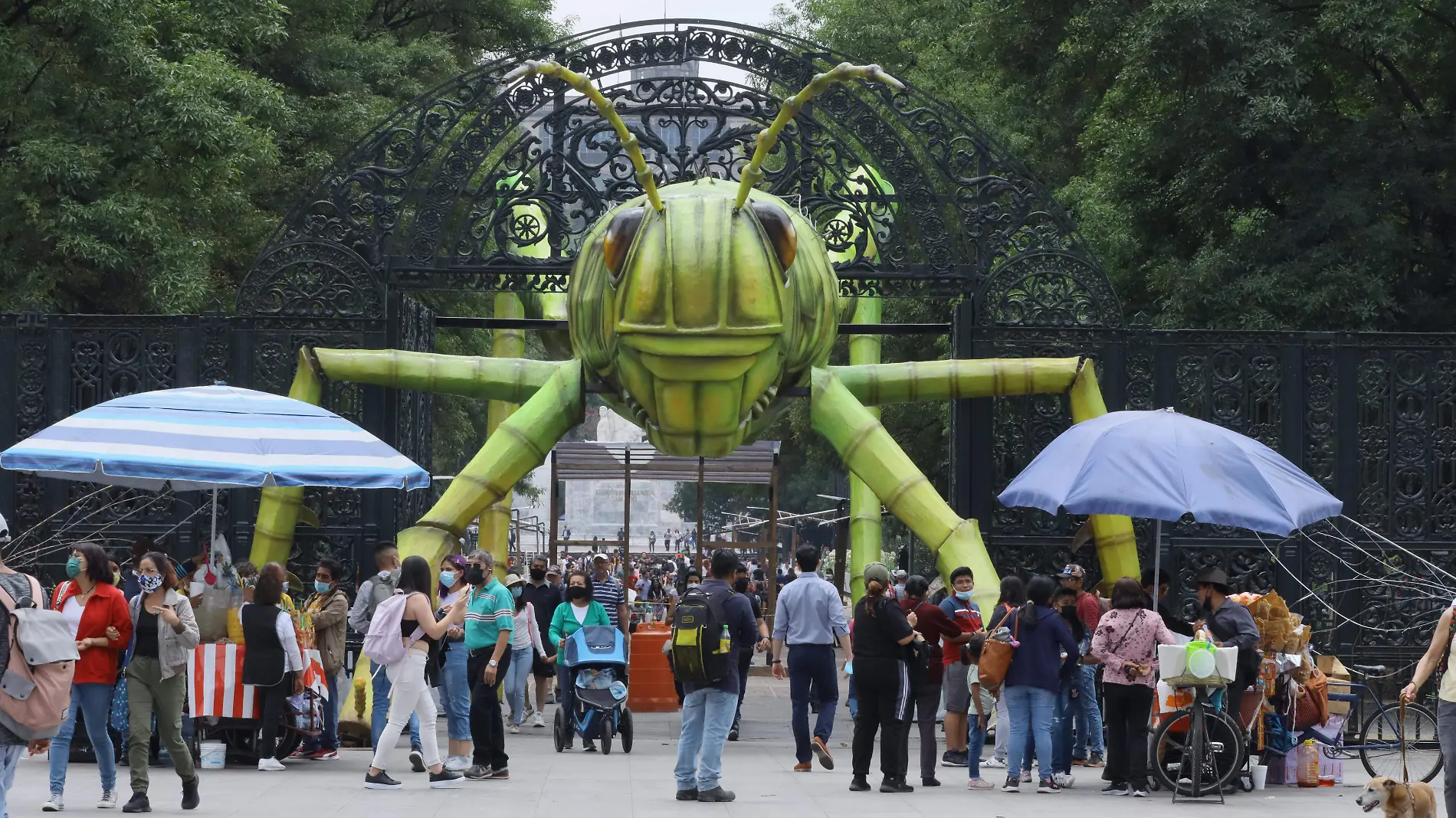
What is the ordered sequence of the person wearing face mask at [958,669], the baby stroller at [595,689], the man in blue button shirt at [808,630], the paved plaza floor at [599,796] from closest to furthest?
1. the paved plaza floor at [599,796]
2. the man in blue button shirt at [808,630]
3. the person wearing face mask at [958,669]
4. the baby stroller at [595,689]

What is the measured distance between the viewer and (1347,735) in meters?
14.3

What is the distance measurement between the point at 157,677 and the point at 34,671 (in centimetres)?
156

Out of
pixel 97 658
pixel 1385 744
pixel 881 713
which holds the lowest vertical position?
pixel 1385 744

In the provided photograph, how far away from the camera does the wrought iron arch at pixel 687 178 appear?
A: 52.3 feet

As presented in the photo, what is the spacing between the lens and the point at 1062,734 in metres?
12.2

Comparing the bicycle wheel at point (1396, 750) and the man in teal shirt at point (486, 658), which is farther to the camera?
the bicycle wheel at point (1396, 750)

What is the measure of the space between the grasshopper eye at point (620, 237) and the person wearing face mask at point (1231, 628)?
4302 millimetres

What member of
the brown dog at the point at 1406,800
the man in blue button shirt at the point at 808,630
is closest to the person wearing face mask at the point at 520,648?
the man in blue button shirt at the point at 808,630

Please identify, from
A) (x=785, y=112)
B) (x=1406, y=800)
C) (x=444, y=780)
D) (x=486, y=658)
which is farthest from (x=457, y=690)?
(x=1406, y=800)

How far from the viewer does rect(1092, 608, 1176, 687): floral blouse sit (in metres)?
11.2

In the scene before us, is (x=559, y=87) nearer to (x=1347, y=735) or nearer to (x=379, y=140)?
(x=379, y=140)

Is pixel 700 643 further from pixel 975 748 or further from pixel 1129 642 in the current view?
pixel 1129 642

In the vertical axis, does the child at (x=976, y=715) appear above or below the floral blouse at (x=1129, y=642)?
below

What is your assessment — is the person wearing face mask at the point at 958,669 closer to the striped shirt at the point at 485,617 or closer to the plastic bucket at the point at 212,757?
the striped shirt at the point at 485,617
